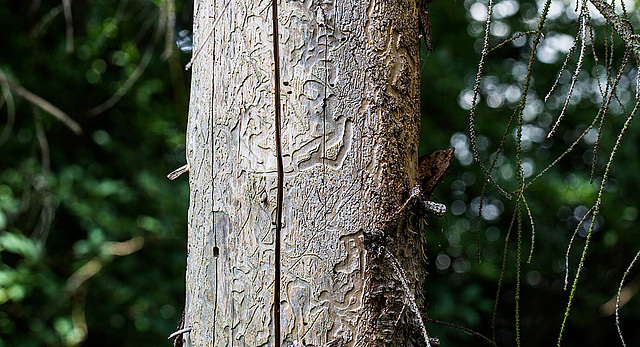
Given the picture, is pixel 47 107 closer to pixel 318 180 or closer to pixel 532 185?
pixel 318 180

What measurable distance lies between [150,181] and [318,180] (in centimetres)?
189

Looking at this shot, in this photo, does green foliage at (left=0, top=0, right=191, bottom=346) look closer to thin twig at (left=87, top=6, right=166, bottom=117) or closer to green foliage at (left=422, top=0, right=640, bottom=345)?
thin twig at (left=87, top=6, right=166, bottom=117)

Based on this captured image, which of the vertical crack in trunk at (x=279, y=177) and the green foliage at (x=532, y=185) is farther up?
the vertical crack in trunk at (x=279, y=177)

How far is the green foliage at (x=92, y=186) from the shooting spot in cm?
249

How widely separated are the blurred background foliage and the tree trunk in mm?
1636

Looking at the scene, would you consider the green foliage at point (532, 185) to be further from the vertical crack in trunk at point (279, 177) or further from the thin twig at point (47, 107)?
the vertical crack in trunk at point (279, 177)

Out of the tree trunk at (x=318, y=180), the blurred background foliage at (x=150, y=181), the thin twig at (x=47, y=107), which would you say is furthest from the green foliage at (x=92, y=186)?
the tree trunk at (x=318, y=180)

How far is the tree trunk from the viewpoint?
76 cm

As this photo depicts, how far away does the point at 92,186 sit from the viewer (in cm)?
253

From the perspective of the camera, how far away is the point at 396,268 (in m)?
0.77

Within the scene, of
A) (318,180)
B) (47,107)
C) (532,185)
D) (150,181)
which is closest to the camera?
(318,180)

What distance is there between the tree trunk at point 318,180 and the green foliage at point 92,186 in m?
1.76

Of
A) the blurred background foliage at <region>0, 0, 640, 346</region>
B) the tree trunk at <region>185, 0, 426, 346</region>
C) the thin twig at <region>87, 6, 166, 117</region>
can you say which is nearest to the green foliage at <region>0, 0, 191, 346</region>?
the blurred background foliage at <region>0, 0, 640, 346</region>

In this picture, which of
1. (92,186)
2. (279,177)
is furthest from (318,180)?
(92,186)
